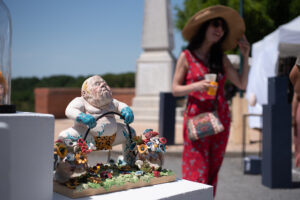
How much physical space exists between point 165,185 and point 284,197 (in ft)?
9.25

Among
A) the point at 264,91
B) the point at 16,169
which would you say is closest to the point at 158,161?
the point at 16,169

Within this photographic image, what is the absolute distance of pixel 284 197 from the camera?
4.01 m

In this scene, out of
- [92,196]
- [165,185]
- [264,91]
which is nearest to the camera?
→ [92,196]

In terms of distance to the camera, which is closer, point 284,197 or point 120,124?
point 120,124

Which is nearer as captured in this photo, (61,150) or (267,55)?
(61,150)

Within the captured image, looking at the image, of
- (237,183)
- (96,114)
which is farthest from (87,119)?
(237,183)

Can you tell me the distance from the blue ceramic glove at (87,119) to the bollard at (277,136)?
3.13 metres

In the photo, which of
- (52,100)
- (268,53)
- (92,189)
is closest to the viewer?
(92,189)

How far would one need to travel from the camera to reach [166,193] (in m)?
1.59

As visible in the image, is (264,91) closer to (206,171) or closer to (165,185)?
(206,171)

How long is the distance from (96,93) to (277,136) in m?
3.21

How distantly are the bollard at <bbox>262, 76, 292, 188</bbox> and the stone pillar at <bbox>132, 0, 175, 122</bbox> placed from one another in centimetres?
770

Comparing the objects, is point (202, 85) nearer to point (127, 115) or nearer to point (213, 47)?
point (213, 47)

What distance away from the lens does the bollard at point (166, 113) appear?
7250 mm
